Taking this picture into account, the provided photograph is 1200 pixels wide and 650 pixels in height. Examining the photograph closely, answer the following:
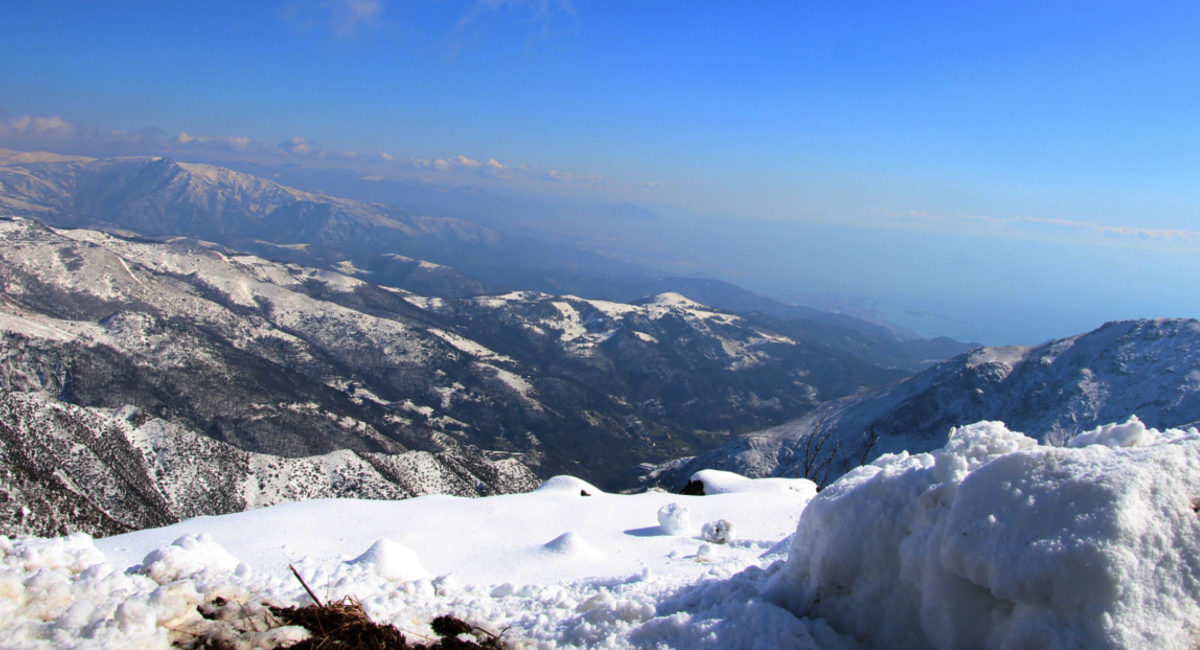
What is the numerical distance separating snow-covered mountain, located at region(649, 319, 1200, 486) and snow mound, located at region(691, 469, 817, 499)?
62.4 metres

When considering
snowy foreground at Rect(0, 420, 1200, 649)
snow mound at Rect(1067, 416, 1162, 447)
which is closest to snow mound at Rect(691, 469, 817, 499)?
snowy foreground at Rect(0, 420, 1200, 649)

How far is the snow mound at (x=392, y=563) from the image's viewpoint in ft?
34.4

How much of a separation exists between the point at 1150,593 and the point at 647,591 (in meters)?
6.50

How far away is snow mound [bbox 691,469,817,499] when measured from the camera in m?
23.0

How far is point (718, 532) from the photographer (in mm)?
15789

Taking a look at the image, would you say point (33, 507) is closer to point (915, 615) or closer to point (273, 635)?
point (273, 635)

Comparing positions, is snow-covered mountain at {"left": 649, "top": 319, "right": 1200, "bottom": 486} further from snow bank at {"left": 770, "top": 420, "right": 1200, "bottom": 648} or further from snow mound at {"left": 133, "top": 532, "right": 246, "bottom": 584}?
snow mound at {"left": 133, "top": 532, "right": 246, "bottom": 584}

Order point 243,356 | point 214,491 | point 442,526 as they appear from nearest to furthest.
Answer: point 442,526 → point 214,491 → point 243,356

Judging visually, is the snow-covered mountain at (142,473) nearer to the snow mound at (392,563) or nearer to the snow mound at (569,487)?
the snow mound at (569,487)

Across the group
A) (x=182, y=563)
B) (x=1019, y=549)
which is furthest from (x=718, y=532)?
(x=182, y=563)

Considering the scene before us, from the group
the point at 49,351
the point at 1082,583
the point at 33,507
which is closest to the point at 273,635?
the point at 1082,583

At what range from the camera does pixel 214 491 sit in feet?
301

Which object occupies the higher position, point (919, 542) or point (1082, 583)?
point (1082, 583)

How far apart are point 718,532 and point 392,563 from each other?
28.7 feet
